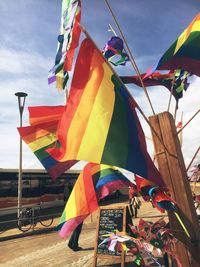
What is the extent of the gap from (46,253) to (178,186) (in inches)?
326

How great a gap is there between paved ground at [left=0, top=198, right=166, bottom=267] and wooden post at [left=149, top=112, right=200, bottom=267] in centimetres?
595

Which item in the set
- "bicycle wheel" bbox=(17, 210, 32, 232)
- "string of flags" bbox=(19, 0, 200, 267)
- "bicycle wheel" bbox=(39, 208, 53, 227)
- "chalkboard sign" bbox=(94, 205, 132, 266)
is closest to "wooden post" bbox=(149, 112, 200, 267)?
"string of flags" bbox=(19, 0, 200, 267)

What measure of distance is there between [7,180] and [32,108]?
59.8 feet

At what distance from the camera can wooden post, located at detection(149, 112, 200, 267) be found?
117 inches

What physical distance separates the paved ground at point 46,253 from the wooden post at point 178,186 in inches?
234

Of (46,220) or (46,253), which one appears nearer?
(46,253)

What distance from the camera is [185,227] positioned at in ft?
9.70

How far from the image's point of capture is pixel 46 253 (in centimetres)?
1040

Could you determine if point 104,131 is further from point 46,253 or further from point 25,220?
point 25,220

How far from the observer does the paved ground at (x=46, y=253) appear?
29.3 ft

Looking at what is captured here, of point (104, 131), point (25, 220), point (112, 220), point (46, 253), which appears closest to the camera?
point (104, 131)

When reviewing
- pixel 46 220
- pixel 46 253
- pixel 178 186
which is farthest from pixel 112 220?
pixel 46 220

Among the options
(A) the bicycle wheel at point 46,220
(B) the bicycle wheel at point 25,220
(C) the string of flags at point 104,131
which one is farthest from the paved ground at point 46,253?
(C) the string of flags at point 104,131

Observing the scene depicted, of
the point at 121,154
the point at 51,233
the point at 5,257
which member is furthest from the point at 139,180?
the point at 51,233
